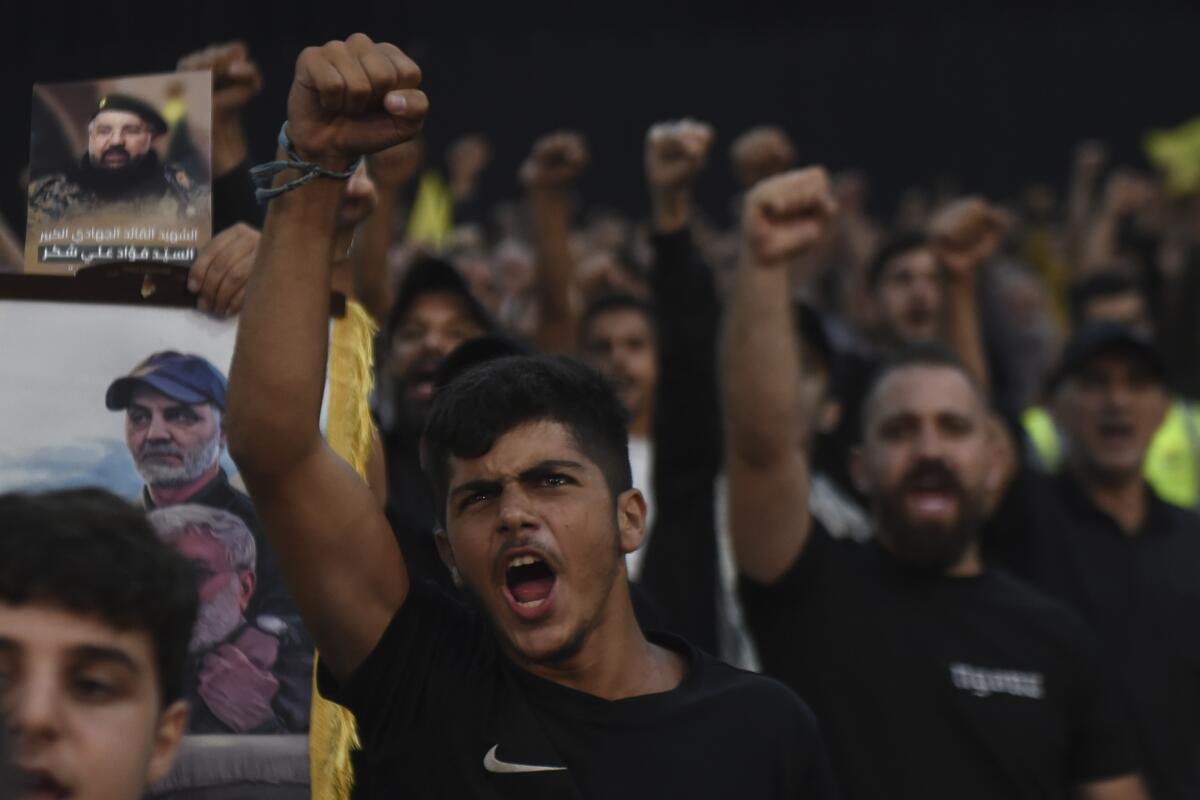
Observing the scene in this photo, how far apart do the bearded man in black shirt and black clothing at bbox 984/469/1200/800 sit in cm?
204

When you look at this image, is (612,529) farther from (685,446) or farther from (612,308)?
(612,308)

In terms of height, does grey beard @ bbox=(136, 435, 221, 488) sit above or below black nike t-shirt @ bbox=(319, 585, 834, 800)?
above

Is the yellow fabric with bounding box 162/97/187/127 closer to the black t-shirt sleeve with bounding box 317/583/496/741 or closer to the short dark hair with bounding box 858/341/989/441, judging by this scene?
the black t-shirt sleeve with bounding box 317/583/496/741

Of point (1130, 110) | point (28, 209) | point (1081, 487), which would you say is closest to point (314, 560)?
point (28, 209)

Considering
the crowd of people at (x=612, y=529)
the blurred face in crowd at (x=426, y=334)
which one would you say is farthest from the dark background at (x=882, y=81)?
the blurred face in crowd at (x=426, y=334)

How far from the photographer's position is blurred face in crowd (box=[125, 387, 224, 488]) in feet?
7.10

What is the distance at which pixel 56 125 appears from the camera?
2209 mm

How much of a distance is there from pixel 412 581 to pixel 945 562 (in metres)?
1.61

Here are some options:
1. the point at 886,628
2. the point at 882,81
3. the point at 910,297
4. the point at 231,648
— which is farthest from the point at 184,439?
the point at 882,81

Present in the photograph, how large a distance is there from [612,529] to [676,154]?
5.97 ft

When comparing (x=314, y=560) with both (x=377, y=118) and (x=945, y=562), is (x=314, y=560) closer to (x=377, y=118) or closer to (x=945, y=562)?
(x=377, y=118)

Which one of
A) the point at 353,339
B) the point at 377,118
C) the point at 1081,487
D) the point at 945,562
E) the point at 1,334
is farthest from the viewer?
the point at 1081,487

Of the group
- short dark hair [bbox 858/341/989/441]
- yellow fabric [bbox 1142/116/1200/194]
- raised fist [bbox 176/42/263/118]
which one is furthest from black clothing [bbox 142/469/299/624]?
yellow fabric [bbox 1142/116/1200/194]

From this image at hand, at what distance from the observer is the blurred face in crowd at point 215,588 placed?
213 centimetres
